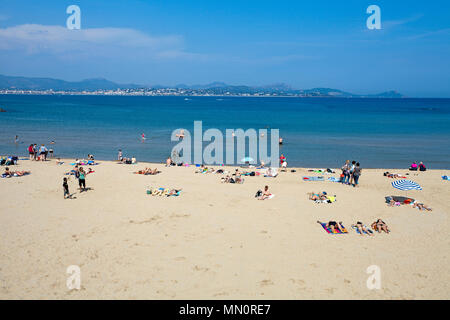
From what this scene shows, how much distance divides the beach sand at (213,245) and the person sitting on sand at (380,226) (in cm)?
40

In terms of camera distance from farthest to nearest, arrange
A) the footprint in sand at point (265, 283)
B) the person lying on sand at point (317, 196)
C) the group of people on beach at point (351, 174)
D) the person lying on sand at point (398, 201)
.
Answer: the group of people on beach at point (351, 174) → the person lying on sand at point (317, 196) → the person lying on sand at point (398, 201) → the footprint in sand at point (265, 283)

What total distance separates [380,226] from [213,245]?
Answer: 6.09m

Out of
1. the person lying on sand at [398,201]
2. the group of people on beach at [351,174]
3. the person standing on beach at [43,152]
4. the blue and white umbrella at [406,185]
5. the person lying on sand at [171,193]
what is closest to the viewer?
the person lying on sand at [398,201]

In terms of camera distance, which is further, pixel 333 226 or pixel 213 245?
pixel 333 226

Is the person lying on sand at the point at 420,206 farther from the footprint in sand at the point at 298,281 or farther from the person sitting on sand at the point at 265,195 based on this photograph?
the footprint in sand at the point at 298,281

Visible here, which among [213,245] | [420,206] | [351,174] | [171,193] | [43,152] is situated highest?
[43,152]

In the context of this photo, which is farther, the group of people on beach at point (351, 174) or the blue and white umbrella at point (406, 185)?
the group of people on beach at point (351, 174)

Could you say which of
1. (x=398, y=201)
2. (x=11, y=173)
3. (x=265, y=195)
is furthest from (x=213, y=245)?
(x=11, y=173)

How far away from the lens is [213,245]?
32.3ft

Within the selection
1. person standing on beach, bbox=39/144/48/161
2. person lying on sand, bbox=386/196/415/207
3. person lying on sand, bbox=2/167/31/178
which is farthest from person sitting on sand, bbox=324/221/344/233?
person standing on beach, bbox=39/144/48/161

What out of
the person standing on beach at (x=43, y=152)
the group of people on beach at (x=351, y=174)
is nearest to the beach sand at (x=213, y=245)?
the group of people on beach at (x=351, y=174)

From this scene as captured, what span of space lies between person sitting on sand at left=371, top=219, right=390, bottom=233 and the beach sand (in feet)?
1.30

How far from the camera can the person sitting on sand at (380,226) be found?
11078mm

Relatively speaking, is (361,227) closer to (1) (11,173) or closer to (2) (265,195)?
(2) (265,195)
